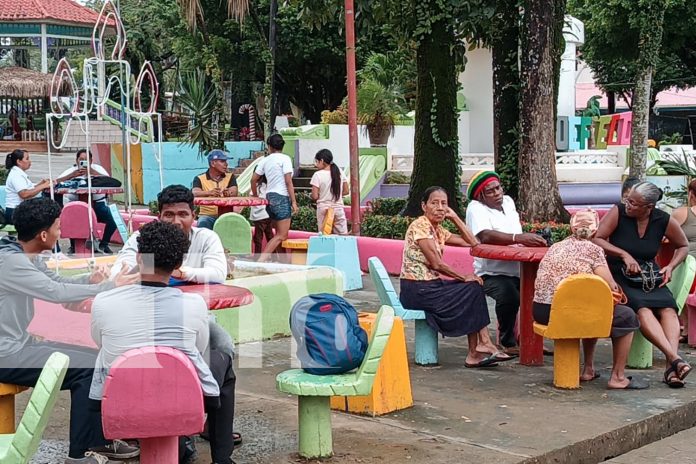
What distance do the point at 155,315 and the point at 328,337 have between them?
3.48 feet

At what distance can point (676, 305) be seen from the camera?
780cm

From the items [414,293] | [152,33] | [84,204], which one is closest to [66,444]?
[414,293]

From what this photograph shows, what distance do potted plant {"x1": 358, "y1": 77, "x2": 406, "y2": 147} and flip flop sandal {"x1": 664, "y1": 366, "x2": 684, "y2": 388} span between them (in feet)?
46.2

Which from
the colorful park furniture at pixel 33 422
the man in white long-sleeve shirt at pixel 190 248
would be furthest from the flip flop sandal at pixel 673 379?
the colorful park furniture at pixel 33 422

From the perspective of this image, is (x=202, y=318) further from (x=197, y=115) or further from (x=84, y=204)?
(x=197, y=115)

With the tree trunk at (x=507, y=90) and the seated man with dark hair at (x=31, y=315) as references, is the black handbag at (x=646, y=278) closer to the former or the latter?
the seated man with dark hair at (x=31, y=315)

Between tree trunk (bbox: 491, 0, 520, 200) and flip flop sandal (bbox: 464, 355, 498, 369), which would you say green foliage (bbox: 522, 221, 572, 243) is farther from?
flip flop sandal (bbox: 464, 355, 498, 369)

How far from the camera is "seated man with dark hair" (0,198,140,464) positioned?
515 centimetres

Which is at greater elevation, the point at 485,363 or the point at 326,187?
the point at 326,187

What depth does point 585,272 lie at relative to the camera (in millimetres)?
7262

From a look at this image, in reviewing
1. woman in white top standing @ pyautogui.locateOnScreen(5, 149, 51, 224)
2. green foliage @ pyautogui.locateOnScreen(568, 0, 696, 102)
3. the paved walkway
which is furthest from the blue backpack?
green foliage @ pyautogui.locateOnScreen(568, 0, 696, 102)

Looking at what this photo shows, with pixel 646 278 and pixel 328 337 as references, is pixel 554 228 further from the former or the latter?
pixel 328 337

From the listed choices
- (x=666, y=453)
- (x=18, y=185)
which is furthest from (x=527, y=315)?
(x=18, y=185)

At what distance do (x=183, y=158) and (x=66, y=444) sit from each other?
20.1 meters
